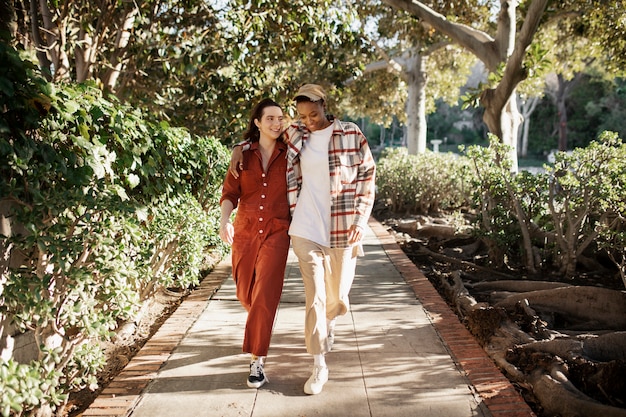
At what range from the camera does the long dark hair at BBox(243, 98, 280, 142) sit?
12.6 ft

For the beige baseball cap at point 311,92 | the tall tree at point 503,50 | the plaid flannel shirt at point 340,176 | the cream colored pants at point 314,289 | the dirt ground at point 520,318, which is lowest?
the dirt ground at point 520,318

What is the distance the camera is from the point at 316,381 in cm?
364

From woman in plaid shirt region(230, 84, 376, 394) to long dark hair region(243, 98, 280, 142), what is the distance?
172mm

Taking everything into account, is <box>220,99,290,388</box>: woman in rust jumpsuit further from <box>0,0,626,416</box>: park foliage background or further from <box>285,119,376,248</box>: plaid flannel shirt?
→ <box>0,0,626,416</box>: park foliage background

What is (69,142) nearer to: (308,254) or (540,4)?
(308,254)

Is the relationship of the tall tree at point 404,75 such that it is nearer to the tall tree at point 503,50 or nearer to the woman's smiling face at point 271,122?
the tall tree at point 503,50

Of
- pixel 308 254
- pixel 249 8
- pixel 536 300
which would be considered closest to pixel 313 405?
pixel 308 254

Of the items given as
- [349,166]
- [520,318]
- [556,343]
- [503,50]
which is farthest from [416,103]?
[349,166]

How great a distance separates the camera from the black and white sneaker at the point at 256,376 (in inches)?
146

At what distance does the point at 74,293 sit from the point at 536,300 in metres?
4.23

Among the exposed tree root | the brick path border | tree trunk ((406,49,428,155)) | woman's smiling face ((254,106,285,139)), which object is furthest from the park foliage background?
tree trunk ((406,49,428,155))

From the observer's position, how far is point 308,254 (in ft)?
12.2

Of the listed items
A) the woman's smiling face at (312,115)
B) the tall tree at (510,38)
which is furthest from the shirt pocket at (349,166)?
the tall tree at (510,38)

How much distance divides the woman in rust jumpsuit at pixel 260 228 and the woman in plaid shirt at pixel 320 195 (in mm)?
91
